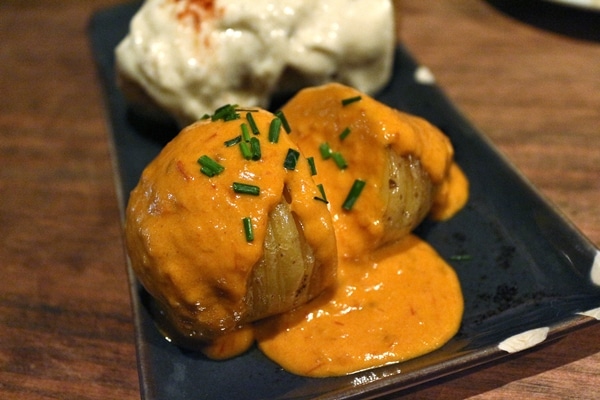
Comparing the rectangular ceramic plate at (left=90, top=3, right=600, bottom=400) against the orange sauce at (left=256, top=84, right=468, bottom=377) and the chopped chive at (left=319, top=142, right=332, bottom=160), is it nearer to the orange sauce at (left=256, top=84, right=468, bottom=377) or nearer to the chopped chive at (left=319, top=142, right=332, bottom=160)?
the orange sauce at (left=256, top=84, right=468, bottom=377)

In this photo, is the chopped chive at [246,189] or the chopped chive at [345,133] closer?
the chopped chive at [246,189]

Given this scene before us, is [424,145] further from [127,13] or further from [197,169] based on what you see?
[127,13]

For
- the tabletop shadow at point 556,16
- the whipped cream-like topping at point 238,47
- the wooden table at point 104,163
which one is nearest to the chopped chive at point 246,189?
the wooden table at point 104,163

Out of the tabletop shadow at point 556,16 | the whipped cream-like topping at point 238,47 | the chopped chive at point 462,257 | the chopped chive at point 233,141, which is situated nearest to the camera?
the chopped chive at point 233,141

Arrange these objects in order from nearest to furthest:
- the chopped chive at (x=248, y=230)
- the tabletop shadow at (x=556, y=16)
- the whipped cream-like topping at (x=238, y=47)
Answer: the chopped chive at (x=248, y=230) < the whipped cream-like topping at (x=238, y=47) < the tabletop shadow at (x=556, y=16)

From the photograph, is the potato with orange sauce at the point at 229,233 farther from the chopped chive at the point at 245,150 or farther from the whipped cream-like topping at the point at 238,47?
the whipped cream-like topping at the point at 238,47

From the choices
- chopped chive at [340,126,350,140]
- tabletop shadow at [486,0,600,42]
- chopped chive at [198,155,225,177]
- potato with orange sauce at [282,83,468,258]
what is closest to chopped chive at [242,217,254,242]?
chopped chive at [198,155,225,177]

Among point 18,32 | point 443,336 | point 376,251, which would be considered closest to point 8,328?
point 376,251
